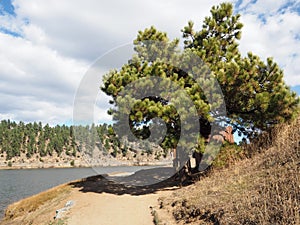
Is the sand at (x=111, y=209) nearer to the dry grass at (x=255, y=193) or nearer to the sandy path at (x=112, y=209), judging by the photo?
the sandy path at (x=112, y=209)

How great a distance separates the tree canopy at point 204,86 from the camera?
491 inches

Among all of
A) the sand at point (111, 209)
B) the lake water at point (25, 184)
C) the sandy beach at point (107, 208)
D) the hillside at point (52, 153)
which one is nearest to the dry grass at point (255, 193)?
the sand at point (111, 209)

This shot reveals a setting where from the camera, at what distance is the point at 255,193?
321 inches

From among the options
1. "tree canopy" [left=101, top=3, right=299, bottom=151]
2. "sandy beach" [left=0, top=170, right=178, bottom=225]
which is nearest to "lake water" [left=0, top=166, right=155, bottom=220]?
"sandy beach" [left=0, top=170, right=178, bottom=225]

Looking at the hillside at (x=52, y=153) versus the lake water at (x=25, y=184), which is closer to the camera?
the lake water at (x=25, y=184)

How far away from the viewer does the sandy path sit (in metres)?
10.8

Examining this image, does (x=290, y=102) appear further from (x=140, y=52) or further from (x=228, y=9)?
(x=140, y=52)

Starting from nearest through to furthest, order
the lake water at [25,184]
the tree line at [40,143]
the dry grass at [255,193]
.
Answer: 1. the dry grass at [255,193]
2. the lake water at [25,184]
3. the tree line at [40,143]

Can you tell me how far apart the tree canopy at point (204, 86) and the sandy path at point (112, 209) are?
3183mm

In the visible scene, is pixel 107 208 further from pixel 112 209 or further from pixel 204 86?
pixel 204 86

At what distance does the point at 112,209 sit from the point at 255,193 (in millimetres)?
6735

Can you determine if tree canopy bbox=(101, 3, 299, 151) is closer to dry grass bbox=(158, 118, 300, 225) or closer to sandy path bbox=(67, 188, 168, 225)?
dry grass bbox=(158, 118, 300, 225)

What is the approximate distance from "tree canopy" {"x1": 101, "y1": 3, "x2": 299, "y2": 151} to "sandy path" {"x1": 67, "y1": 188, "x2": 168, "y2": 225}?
10.4ft

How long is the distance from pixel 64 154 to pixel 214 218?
15083cm
